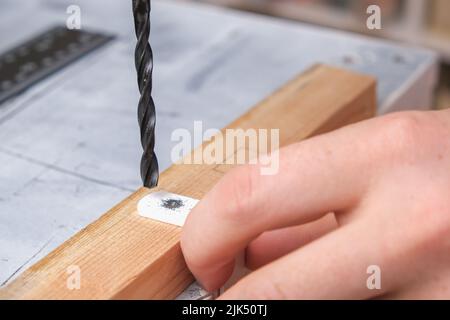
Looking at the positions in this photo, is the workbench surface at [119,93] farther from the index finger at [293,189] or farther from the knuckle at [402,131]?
the knuckle at [402,131]

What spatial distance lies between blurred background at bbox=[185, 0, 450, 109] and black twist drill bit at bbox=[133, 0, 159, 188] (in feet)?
6.23

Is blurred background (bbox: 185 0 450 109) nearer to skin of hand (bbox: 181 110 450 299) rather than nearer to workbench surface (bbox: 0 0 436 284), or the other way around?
workbench surface (bbox: 0 0 436 284)

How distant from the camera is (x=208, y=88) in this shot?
1.04m

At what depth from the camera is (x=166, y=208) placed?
643 mm

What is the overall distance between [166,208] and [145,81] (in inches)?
4.7

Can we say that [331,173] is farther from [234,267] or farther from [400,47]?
[400,47]

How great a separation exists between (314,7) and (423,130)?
7.22 ft

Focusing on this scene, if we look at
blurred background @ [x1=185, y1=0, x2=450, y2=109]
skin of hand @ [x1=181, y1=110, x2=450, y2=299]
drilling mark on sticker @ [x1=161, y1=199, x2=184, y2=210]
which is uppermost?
skin of hand @ [x1=181, y1=110, x2=450, y2=299]

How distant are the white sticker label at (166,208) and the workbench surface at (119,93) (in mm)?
110

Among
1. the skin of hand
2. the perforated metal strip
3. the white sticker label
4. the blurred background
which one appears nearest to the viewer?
the skin of hand

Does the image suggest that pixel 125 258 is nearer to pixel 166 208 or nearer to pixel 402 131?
pixel 166 208

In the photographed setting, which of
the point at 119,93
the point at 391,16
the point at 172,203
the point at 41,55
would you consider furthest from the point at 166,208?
the point at 391,16

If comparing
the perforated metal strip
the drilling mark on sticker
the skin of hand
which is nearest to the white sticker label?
the drilling mark on sticker

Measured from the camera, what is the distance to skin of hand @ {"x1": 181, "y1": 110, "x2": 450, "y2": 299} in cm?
50
